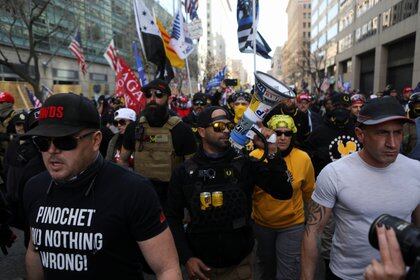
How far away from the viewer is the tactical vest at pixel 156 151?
14.5ft

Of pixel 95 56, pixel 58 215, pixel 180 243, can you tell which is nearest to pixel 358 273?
pixel 180 243

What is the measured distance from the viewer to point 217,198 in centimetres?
274

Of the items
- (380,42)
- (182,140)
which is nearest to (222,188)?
(182,140)

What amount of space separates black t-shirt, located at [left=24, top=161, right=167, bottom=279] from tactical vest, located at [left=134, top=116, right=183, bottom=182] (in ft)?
7.93

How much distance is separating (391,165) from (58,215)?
1.99 metres

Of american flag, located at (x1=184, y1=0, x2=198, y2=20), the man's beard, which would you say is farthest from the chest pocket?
american flag, located at (x1=184, y1=0, x2=198, y2=20)

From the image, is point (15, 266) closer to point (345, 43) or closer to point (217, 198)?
point (217, 198)

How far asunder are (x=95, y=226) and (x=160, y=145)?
262 cm

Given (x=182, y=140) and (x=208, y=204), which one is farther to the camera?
(x=182, y=140)

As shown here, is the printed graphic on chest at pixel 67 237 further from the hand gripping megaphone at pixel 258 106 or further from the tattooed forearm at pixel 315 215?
the hand gripping megaphone at pixel 258 106

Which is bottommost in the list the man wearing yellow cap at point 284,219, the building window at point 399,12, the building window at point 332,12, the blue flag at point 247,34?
the man wearing yellow cap at point 284,219

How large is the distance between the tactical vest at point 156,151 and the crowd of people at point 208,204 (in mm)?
1234

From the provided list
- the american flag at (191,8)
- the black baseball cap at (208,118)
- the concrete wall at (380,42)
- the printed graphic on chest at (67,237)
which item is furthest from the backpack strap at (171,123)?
the concrete wall at (380,42)

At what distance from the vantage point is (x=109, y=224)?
1851mm
